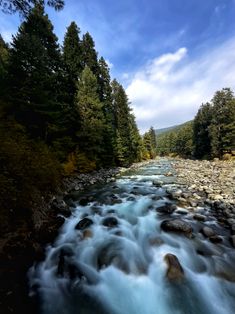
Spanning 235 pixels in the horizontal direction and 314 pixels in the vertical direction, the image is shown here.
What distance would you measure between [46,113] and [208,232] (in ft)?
35.1

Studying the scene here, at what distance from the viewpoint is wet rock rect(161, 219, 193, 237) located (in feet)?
20.3

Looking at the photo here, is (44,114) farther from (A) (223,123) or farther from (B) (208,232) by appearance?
(A) (223,123)

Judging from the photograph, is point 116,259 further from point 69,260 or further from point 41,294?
point 41,294

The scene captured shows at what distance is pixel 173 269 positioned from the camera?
15.3 ft

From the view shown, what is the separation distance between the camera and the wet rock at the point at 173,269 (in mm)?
4436

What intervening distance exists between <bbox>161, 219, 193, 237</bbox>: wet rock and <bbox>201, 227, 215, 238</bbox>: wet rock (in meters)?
0.38

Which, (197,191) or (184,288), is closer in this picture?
(184,288)

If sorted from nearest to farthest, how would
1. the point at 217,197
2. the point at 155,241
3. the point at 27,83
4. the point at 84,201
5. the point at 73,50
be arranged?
1. the point at 155,241
2. the point at 217,197
3. the point at 84,201
4. the point at 27,83
5. the point at 73,50

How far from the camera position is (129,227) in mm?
7078

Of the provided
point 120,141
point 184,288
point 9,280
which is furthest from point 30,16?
point 120,141

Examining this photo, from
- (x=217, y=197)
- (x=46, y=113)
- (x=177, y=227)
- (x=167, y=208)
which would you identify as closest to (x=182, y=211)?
(x=167, y=208)

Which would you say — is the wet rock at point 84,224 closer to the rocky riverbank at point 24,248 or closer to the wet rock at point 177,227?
the rocky riverbank at point 24,248

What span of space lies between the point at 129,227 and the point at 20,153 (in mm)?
4456

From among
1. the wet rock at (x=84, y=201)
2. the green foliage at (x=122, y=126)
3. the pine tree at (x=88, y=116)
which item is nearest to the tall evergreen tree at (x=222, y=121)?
the green foliage at (x=122, y=126)
